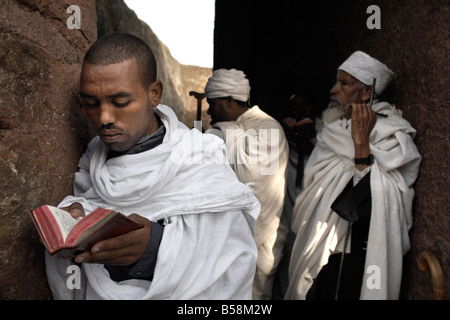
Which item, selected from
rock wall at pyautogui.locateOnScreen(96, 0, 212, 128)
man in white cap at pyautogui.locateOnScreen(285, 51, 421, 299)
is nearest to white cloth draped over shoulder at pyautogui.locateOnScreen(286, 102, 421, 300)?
man in white cap at pyautogui.locateOnScreen(285, 51, 421, 299)

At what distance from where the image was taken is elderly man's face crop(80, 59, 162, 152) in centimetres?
132

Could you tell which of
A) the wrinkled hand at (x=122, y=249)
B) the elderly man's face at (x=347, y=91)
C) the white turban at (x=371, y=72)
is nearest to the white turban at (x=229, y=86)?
the elderly man's face at (x=347, y=91)

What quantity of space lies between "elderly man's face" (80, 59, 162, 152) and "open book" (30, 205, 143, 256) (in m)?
0.35

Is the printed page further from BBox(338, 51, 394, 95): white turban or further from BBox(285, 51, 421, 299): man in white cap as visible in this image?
BBox(338, 51, 394, 95): white turban

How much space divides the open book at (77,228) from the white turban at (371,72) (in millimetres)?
2084

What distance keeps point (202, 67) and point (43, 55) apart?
1441cm

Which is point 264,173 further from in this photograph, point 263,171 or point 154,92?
point 154,92

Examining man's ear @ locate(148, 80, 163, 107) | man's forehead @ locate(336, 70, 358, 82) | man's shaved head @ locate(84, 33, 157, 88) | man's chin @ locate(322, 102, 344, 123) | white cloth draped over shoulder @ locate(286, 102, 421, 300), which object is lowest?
white cloth draped over shoulder @ locate(286, 102, 421, 300)

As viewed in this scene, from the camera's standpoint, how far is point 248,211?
5.10ft

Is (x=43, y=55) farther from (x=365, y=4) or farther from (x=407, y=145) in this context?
(x=365, y=4)

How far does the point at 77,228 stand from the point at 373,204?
1784mm

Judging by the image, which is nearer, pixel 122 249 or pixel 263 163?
pixel 122 249

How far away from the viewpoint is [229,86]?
140 inches

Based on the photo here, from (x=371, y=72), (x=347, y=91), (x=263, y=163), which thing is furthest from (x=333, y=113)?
(x=263, y=163)
